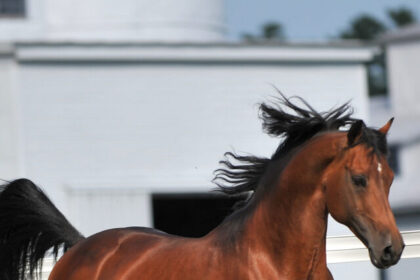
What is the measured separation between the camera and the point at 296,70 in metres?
20.2

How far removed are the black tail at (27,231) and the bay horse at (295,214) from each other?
1042 mm

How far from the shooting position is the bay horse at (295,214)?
5.17 m

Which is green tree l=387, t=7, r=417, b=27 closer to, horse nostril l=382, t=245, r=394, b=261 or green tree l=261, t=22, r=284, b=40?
green tree l=261, t=22, r=284, b=40

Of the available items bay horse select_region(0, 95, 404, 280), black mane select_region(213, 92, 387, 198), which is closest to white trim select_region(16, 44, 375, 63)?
bay horse select_region(0, 95, 404, 280)

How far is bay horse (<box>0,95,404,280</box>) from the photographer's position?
5.17m

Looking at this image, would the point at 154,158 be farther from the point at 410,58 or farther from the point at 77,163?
the point at 410,58

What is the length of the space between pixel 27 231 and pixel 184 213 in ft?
43.4

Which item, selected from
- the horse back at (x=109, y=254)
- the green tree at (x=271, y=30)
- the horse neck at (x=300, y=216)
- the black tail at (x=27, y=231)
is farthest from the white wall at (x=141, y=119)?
the green tree at (x=271, y=30)

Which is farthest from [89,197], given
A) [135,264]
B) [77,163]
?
[135,264]

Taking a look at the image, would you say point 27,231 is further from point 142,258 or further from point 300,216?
point 300,216

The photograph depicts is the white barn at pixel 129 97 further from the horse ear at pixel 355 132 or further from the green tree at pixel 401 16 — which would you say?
the green tree at pixel 401 16

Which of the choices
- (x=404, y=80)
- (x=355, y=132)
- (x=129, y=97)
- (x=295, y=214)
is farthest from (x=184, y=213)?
(x=404, y=80)

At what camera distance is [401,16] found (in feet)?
277

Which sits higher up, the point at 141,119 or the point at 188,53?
the point at 188,53
